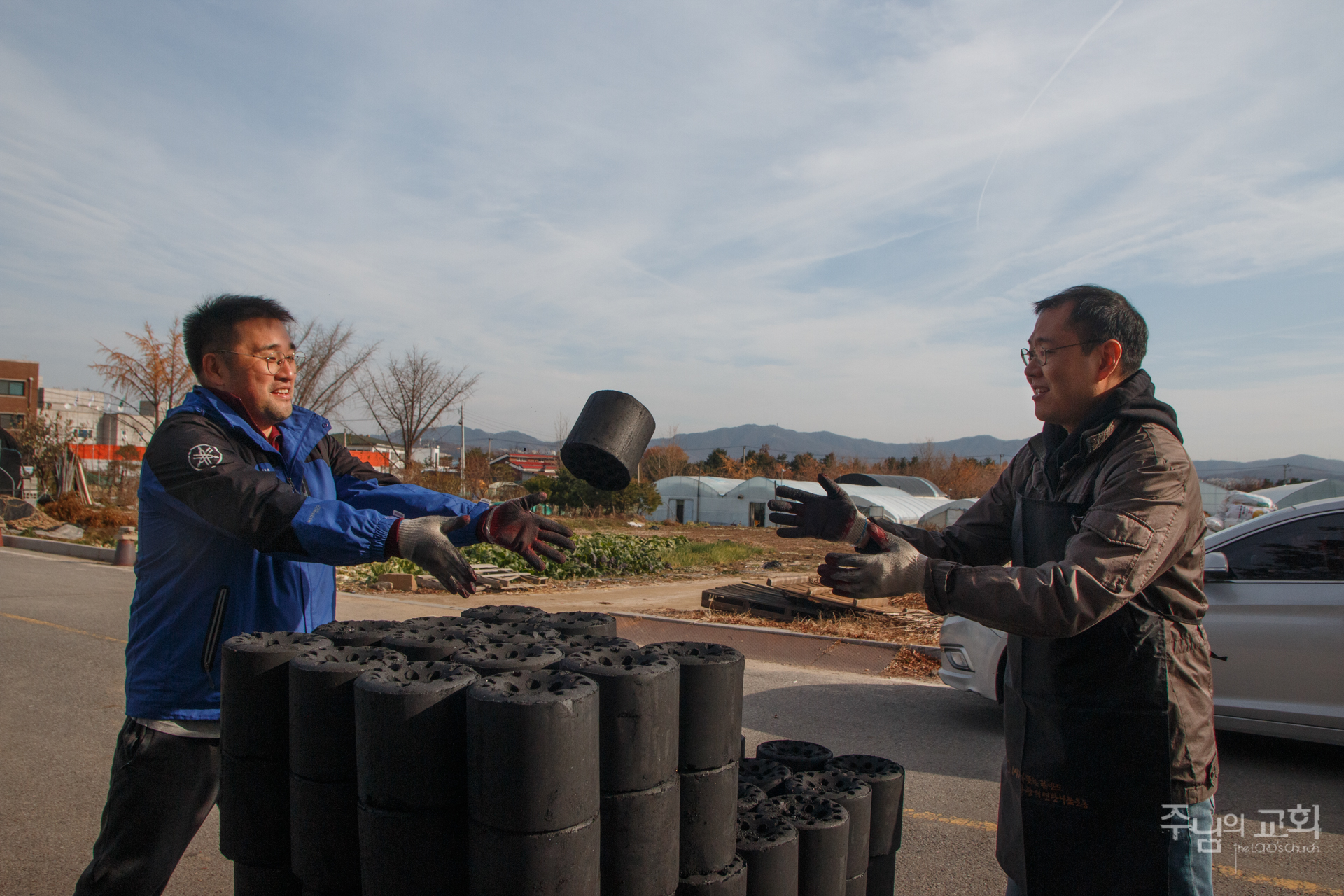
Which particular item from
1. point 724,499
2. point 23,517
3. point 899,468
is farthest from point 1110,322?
point 899,468

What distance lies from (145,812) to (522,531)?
1265 millimetres

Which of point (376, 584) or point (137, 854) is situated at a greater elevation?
point (137, 854)

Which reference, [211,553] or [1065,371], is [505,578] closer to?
[211,553]

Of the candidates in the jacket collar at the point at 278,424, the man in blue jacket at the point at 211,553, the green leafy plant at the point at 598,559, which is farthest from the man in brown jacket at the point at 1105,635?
the green leafy plant at the point at 598,559

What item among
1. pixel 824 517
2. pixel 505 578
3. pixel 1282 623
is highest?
pixel 824 517

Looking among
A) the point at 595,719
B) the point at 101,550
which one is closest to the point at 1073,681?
the point at 595,719

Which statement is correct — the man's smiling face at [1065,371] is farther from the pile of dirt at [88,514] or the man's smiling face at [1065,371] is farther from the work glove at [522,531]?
the pile of dirt at [88,514]

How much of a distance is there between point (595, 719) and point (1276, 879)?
145 inches

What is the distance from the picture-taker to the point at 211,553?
236 centimetres

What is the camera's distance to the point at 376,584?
43.7 feet

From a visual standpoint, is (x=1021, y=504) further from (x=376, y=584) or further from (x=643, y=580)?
(x=643, y=580)

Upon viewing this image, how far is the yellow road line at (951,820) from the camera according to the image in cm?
414

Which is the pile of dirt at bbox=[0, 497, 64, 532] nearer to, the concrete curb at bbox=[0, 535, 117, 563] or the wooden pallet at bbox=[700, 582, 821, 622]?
the concrete curb at bbox=[0, 535, 117, 563]

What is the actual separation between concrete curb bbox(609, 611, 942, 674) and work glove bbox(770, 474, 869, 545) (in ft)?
16.7
